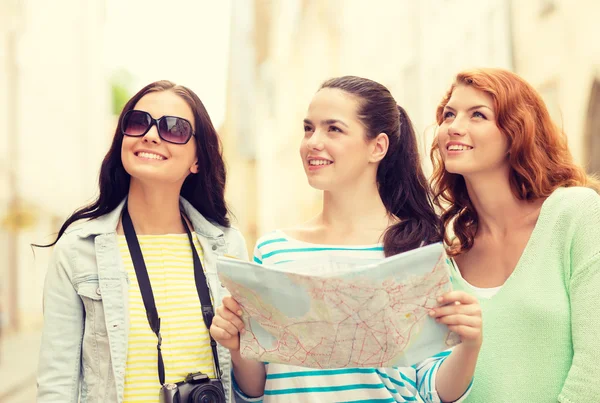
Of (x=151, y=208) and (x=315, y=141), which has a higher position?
(x=315, y=141)

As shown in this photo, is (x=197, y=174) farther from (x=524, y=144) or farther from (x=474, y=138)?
(x=524, y=144)

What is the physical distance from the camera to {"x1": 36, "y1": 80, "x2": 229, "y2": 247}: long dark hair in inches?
85.1

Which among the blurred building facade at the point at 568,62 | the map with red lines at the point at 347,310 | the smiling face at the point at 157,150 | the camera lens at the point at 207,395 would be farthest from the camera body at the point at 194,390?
the blurred building facade at the point at 568,62

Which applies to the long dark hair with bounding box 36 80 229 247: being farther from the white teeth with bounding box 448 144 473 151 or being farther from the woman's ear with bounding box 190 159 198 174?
the white teeth with bounding box 448 144 473 151

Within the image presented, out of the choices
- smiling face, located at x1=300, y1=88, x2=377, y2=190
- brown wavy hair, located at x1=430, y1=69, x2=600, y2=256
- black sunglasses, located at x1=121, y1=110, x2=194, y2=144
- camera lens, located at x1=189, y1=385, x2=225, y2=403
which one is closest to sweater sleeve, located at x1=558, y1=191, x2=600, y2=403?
brown wavy hair, located at x1=430, y1=69, x2=600, y2=256

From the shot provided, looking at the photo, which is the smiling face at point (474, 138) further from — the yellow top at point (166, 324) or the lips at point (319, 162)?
the yellow top at point (166, 324)

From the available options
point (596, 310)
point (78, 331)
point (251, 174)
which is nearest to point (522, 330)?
point (596, 310)

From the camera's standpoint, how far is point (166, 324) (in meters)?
1.98

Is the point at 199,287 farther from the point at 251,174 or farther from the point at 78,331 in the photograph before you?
the point at 251,174

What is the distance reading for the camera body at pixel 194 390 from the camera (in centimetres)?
184

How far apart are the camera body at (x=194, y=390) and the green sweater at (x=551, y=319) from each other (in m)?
0.74

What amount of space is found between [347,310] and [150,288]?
0.72 metres

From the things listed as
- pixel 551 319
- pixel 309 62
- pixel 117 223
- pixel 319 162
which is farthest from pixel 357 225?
pixel 309 62

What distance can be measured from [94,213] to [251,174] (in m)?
11.5
